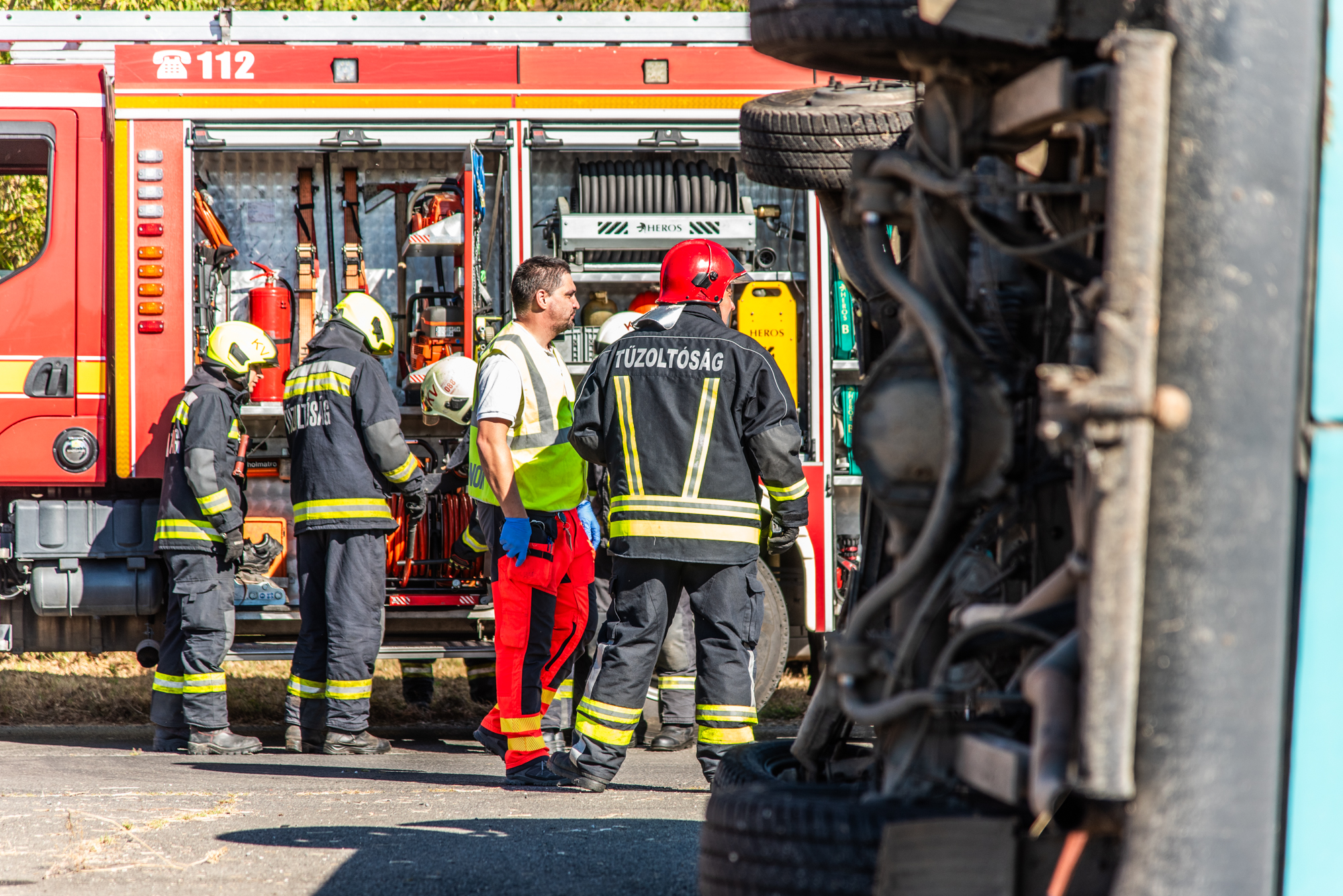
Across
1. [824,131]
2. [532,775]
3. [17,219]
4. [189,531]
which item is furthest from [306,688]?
[17,219]

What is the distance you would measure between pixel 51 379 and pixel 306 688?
6.34 ft

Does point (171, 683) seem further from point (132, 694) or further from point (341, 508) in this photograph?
point (132, 694)

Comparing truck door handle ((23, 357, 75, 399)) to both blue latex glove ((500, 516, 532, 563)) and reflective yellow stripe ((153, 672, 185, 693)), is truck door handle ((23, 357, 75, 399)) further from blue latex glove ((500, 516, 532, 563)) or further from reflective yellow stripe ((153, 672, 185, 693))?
blue latex glove ((500, 516, 532, 563))

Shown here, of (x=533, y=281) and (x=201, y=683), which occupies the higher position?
(x=533, y=281)

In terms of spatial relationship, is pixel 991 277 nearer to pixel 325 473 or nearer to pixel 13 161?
pixel 325 473

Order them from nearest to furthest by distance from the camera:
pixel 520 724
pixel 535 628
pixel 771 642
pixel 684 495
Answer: pixel 684 495 → pixel 520 724 → pixel 535 628 → pixel 771 642

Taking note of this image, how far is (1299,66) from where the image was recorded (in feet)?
5.35

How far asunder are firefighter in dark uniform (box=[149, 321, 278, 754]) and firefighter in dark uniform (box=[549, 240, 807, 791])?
195 centimetres

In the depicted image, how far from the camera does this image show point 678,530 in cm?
470

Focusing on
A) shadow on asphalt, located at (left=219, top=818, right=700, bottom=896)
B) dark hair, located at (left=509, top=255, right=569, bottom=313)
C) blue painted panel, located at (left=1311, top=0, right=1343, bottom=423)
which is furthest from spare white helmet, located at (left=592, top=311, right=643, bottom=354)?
blue painted panel, located at (left=1311, top=0, right=1343, bottom=423)

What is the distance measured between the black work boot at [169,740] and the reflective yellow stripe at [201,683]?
0.21 m

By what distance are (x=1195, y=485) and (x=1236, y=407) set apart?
0.10 meters

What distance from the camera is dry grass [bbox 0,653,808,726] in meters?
7.11

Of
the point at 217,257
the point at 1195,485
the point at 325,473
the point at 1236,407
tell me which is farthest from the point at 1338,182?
the point at 217,257
